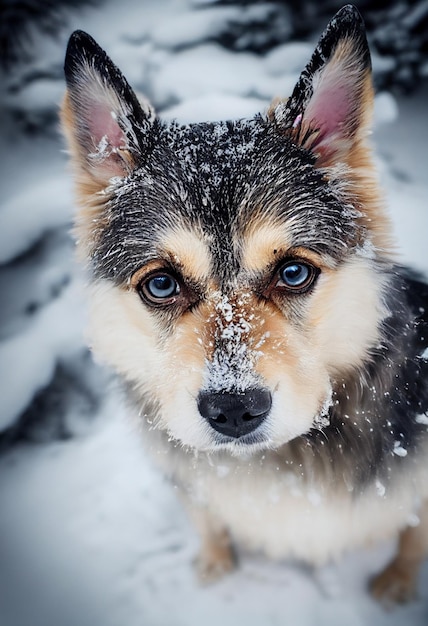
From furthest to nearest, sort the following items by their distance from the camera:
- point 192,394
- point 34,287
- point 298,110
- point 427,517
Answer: point 34,287 → point 427,517 → point 298,110 → point 192,394

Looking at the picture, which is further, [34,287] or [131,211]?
[34,287]

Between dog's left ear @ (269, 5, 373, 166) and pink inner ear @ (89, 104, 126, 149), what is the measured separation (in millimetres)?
449

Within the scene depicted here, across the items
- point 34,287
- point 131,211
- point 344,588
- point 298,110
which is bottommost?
point 344,588

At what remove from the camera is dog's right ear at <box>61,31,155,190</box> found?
48.3 inches

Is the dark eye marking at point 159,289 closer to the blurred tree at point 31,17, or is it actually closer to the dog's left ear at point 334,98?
the dog's left ear at point 334,98

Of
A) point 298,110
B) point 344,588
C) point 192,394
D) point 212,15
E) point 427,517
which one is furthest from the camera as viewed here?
point 212,15

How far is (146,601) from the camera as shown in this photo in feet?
6.23

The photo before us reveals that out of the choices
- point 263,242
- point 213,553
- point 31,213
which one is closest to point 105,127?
point 263,242

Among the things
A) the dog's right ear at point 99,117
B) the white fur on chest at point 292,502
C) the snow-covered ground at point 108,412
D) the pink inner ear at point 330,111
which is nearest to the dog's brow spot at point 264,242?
the pink inner ear at point 330,111

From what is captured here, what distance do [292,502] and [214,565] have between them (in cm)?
62

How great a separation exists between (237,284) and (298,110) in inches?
20.0

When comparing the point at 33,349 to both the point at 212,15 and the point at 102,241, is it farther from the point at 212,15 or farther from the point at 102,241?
the point at 212,15

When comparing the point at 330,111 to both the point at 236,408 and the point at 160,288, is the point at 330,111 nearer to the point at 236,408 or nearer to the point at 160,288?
the point at 160,288

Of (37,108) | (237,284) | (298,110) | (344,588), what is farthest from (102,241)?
(344,588)
